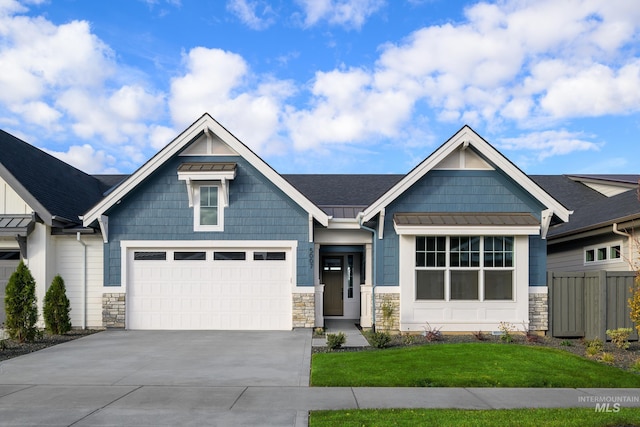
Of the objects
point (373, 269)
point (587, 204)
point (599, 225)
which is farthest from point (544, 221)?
point (587, 204)

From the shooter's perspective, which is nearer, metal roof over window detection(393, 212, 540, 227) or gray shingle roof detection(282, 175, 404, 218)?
metal roof over window detection(393, 212, 540, 227)

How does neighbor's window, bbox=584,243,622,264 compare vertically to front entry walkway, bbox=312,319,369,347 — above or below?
above

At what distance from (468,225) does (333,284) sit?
5.50 metres

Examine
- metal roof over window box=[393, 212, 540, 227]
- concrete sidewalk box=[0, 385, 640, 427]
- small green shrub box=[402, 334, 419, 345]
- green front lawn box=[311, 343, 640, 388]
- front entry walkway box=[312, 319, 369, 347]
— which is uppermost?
metal roof over window box=[393, 212, 540, 227]

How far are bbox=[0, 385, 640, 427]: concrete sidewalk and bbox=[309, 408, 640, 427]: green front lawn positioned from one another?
31 cm

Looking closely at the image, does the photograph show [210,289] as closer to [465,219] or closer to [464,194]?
[465,219]

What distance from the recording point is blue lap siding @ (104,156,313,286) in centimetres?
1533

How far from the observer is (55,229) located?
1567 cm

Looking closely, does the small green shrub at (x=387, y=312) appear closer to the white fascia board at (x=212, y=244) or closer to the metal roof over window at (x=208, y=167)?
the white fascia board at (x=212, y=244)

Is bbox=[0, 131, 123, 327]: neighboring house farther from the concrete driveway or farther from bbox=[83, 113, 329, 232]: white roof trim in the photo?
the concrete driveway

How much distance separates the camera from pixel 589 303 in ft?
45.3

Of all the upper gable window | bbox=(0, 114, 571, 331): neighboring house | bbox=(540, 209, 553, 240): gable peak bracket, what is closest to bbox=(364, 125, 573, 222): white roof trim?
bbox=(0, 114, 571, 331): neighboring house

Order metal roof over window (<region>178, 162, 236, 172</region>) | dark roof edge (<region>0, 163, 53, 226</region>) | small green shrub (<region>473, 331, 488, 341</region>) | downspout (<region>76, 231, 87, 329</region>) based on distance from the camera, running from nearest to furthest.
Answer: small green shrub (<region>473, 331, 488, 341</region>)
metal roof over window (<region>178, 162, 236, 172</region>)
dark roof edge (<region>0, 163, 53, 226</region>)
downspout (<region>76, 231, 87, 329</region>)

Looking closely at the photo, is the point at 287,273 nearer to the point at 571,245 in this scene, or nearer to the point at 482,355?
the point at 482,355
